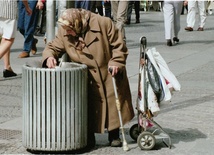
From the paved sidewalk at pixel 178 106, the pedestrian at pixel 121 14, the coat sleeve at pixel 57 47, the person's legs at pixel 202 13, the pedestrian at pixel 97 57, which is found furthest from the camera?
the person's legs at pixel 202 13

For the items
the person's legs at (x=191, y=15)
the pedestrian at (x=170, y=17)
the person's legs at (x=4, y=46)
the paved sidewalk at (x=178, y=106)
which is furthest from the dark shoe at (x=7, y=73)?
the person's legs at (x=191, y=15)

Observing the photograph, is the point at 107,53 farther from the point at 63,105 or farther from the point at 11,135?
the point at 11,135

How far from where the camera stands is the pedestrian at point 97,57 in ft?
20.6

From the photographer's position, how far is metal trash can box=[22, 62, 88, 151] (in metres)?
6.00

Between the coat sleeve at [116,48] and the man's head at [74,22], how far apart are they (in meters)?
0.25

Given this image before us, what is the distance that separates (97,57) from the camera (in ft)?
20.8

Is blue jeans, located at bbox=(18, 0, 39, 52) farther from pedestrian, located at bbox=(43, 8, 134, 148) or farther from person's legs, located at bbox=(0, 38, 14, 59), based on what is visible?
pedestrian, located at bbox=(43, 8, 134, 148)

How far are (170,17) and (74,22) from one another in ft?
30.7

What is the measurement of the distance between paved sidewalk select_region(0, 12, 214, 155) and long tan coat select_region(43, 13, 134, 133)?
0.33 m

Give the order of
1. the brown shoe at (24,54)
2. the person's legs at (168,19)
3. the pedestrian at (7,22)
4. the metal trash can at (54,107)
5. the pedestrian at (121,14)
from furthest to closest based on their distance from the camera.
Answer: the person's legs at (168,19) → the pedestrian at (121,14) → the brown shoe at (24,54) → the pedestrian at (7,22) → the metal trash can at (54,107)

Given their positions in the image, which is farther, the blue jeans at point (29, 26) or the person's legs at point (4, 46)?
the blue jeans at point (29, 26)

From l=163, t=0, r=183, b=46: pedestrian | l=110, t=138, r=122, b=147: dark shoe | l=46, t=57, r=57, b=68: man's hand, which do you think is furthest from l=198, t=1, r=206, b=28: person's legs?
l=46, t=57, r=57, b=68: man's hand

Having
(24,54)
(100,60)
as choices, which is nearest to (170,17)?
(24,54)

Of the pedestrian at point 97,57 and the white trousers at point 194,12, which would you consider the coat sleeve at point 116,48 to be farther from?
the white trousers at point 194,12
